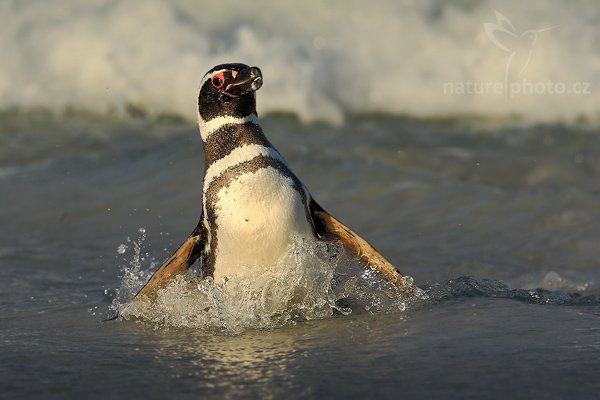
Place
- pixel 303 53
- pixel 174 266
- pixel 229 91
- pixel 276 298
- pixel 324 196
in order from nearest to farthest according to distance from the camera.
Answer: pixel 276 298 < pixel 229 91 < pixel 174 266 < pixel 324 196 < pixel 303 53

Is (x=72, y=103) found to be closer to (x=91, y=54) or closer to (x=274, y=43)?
(x=91, y=54)

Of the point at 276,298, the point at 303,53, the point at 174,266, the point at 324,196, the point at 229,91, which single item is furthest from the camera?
the point at 303,53

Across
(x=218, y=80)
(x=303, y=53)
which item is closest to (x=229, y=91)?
(x=218, y=80)

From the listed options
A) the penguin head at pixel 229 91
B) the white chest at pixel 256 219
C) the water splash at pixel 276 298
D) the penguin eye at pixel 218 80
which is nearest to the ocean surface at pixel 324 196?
the water splash at pixel 276 298

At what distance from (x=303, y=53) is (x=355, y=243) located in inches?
278

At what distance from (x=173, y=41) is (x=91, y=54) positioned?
0.97m

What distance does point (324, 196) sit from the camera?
840 centimetres

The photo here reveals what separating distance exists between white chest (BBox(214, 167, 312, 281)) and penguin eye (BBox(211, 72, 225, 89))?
18.0 inches

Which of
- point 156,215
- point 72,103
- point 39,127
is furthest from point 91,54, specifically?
point 156,215

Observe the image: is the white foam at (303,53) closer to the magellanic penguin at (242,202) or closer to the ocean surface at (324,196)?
the ocean surface at (324,196)

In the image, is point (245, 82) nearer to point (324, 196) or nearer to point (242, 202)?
point (242, 202)

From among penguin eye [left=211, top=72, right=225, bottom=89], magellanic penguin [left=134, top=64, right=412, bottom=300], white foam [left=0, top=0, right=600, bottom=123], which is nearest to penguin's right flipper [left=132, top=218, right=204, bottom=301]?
magellanic penguin [left=134, top=64, right=412, bottom=300]

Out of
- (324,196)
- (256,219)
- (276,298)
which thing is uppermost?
(324,196)

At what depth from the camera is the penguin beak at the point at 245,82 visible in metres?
5.10
